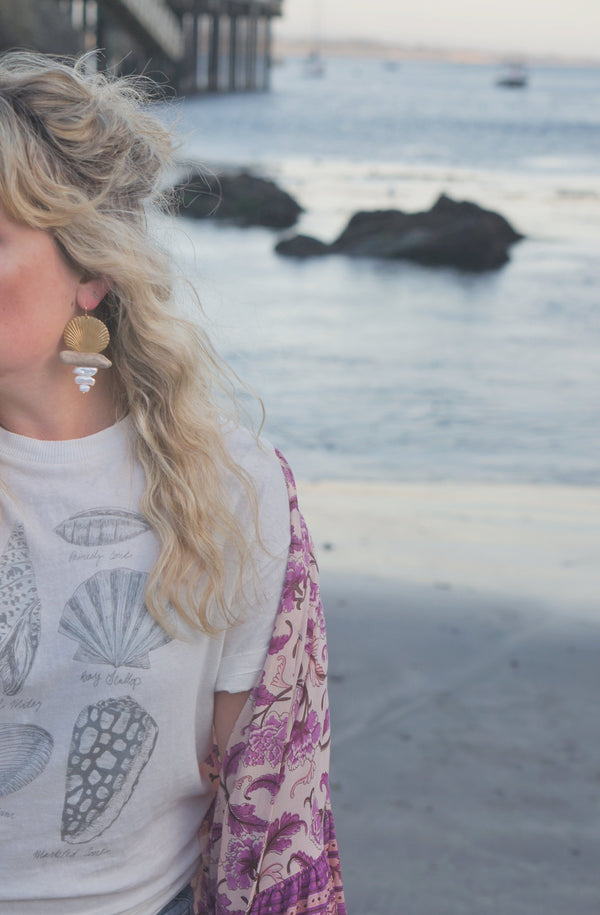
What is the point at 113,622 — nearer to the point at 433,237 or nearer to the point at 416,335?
the point at 416,335

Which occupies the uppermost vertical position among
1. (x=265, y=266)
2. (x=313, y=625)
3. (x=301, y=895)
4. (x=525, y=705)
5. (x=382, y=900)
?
(x=313, y=625)

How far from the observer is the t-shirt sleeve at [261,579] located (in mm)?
1713

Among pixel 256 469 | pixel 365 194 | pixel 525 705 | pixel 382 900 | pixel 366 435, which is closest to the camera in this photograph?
pixel 256 469

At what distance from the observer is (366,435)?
7.64 m

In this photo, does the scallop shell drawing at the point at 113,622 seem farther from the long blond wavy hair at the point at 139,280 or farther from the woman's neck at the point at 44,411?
the woman's neck at the point at 44,411

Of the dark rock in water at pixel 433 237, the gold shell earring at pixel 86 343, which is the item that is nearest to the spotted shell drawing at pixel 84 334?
the gold shell earring at pixel 86 343

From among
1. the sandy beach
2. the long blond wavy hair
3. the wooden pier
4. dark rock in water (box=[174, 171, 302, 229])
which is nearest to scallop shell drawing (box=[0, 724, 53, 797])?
the long blond wavy hair

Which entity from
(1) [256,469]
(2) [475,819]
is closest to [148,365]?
(1) [256,469]

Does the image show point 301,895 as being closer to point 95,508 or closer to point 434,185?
point 95,508

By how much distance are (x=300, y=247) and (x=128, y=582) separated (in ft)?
50.0

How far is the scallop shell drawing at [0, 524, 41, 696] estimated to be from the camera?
1.55m

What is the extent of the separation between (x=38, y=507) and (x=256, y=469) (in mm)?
327

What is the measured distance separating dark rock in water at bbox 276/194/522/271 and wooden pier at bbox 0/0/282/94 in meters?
3.40

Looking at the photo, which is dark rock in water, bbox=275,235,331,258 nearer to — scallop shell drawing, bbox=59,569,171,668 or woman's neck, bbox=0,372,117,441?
woman's neck, bbox=0,372,117,441
